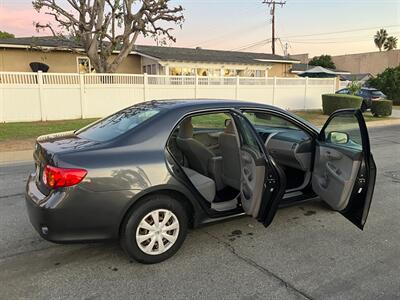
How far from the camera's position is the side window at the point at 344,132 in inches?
144

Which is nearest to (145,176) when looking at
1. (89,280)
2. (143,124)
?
(143,124)

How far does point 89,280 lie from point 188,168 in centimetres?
166

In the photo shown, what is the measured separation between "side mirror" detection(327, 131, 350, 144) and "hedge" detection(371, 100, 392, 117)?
16946 mm

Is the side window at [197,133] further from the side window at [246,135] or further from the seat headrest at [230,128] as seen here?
the side window at [246,135]

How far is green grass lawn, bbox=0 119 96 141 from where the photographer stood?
11.0 m

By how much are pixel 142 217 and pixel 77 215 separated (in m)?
0.54

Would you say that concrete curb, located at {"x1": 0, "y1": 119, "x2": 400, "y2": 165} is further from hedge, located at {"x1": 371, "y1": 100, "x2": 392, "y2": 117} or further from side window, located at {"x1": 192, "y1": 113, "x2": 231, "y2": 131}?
hedge, located at {"x1": 371, "y1": 100, "x2": 392, "y2": 117}

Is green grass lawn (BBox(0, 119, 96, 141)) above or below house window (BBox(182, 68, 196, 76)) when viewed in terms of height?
below

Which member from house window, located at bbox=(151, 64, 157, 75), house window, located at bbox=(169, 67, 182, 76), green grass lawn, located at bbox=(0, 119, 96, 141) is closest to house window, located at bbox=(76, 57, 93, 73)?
house window, located at bbox=(151, 64, 157, 75)

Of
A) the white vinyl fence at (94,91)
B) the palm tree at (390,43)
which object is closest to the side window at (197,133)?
the white vinyl fence at (94,91)

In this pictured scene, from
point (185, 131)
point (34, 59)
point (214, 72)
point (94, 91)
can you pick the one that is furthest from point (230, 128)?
point (214, 72)

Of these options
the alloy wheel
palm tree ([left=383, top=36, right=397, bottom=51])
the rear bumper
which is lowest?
the alloy wheel

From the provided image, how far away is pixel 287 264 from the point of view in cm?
331

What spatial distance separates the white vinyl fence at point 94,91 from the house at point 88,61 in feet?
18.8
